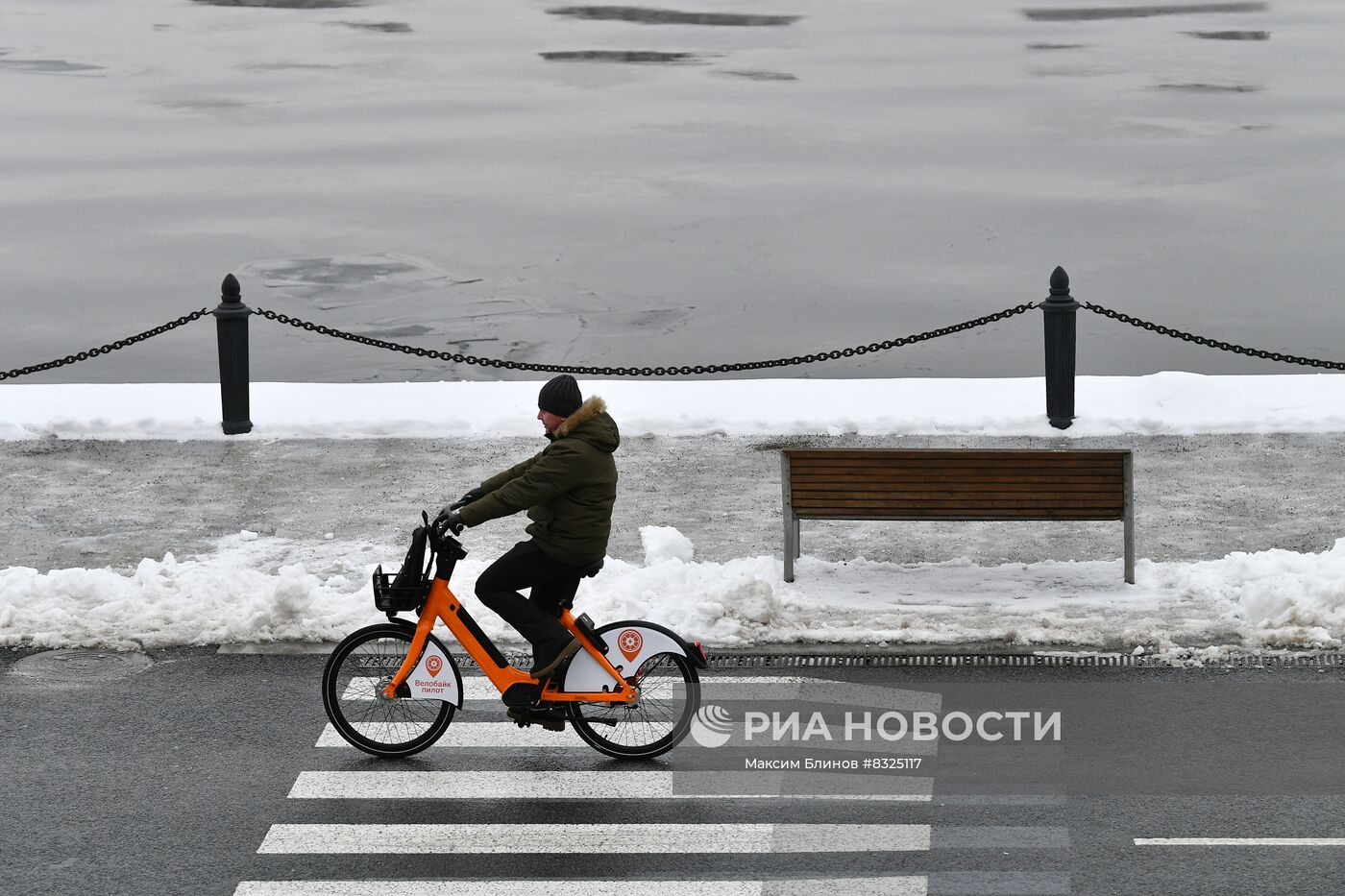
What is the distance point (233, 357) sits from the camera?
14234 mm

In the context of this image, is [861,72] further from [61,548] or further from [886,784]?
[886,784]

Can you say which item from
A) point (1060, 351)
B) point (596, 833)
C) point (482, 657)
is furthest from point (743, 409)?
point (596, 833)

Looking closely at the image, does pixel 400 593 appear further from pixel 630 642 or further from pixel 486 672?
pixel 630 642

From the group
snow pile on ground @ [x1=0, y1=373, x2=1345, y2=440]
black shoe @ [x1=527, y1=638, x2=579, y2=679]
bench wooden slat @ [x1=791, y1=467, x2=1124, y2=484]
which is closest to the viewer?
black shoe @ [x1=527, y1=638, x2=579, y2=679]

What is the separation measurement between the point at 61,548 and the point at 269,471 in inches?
84.2

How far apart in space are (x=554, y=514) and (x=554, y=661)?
66cm

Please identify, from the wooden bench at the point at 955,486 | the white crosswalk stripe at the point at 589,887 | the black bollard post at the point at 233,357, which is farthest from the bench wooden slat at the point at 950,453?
the black bollard post at the point at 233,357


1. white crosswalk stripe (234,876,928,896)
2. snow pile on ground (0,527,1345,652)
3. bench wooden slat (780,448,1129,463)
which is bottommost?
white crosswalk stripe (234,876,928,896)

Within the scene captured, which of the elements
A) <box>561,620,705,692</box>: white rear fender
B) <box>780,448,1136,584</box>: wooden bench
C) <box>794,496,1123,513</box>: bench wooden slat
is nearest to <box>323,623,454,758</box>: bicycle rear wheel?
<box>561,620,705,692</box>: white rear fender

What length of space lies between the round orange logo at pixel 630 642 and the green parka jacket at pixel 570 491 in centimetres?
36

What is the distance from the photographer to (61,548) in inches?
459

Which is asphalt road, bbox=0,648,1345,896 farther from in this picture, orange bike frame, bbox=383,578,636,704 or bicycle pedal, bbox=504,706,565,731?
orange bike frame, bbox=383,578,636,704

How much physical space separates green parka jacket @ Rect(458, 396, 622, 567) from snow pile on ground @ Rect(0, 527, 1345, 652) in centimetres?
203

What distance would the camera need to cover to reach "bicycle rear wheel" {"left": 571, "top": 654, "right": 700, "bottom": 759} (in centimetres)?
823
